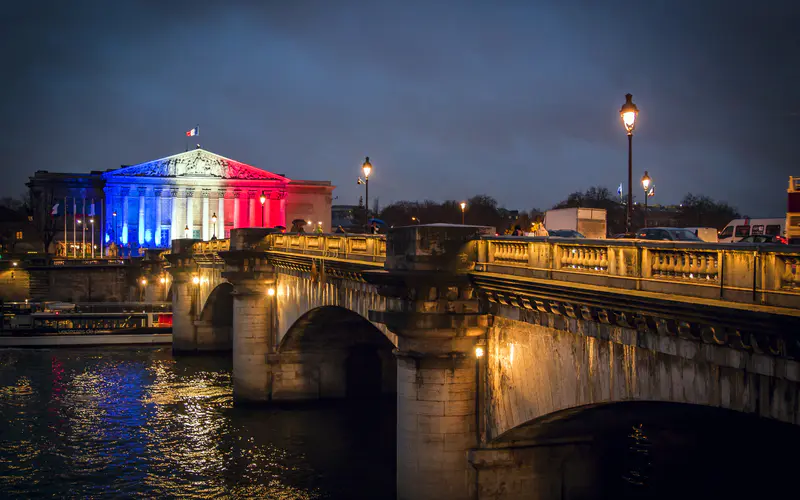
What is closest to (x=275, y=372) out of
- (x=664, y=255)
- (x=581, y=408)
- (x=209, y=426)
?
(x=209, y=426)

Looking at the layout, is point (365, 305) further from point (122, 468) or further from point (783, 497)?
point (783, 497)

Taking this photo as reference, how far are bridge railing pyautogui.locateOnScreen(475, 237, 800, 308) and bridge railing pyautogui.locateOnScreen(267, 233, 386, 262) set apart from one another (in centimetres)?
764

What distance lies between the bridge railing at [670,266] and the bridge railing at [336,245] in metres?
7.64

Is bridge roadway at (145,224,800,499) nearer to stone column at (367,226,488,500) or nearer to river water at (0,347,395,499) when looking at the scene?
stone column at (367,226,488,500)

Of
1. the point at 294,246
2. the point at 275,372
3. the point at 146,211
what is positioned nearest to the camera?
the point at 294,246

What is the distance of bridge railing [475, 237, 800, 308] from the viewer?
9.13 metres

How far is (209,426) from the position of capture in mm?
32281

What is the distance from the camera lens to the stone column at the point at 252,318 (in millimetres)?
35062

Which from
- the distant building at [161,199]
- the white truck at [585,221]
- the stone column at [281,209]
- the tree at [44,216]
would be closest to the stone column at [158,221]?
the distant building at [161,199]

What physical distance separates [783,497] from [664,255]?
15.4m

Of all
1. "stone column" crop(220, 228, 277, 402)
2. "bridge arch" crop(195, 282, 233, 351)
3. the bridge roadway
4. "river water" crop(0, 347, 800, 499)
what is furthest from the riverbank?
the bridge roadway

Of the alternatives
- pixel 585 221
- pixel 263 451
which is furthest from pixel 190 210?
pixel 263 451

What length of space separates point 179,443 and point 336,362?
8.08m

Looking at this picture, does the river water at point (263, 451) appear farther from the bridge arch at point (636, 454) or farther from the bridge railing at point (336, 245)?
the bridge railing at point (336, 245)
